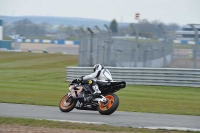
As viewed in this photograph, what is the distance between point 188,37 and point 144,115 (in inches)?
443

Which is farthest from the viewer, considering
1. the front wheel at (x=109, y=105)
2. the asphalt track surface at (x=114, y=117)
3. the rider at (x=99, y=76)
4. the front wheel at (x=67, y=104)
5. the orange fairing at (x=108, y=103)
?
Result: the front wheel at (x=67, y=104)

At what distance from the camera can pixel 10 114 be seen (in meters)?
12.5

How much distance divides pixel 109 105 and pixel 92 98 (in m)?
0.60

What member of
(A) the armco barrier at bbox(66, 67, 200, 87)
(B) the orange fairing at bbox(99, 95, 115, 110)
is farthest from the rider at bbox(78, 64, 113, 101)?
(A) the armco barrier at bbox(66, 67, 200, 87)

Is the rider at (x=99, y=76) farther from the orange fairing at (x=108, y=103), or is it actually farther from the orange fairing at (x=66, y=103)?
the orange fairing at (x=66, y=103)

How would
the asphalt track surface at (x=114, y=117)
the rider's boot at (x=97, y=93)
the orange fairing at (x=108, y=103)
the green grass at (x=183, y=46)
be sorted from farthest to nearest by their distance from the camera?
the green grass at (x=183, y=46) < the rider's boot at (x=97, y=93) < the orange fairing at (x=108, y=103) < the asphalt track surface at (x=114, y=117)

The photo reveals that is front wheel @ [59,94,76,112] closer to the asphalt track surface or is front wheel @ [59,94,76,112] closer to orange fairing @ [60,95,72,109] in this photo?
orange fairing @ [60,95,72,109]

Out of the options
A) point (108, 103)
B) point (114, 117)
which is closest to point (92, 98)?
point (108, 103)

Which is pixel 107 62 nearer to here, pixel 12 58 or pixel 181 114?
pixel 181 114

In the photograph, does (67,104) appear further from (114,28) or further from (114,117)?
(114,28)

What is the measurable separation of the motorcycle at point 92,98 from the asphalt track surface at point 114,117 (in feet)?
0.59

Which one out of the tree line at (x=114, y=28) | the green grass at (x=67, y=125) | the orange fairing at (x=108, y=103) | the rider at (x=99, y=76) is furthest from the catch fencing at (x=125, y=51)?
the green grass at (x=67, y=125)

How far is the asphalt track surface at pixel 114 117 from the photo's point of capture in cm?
1084

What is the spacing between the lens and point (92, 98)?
42.9 ft
